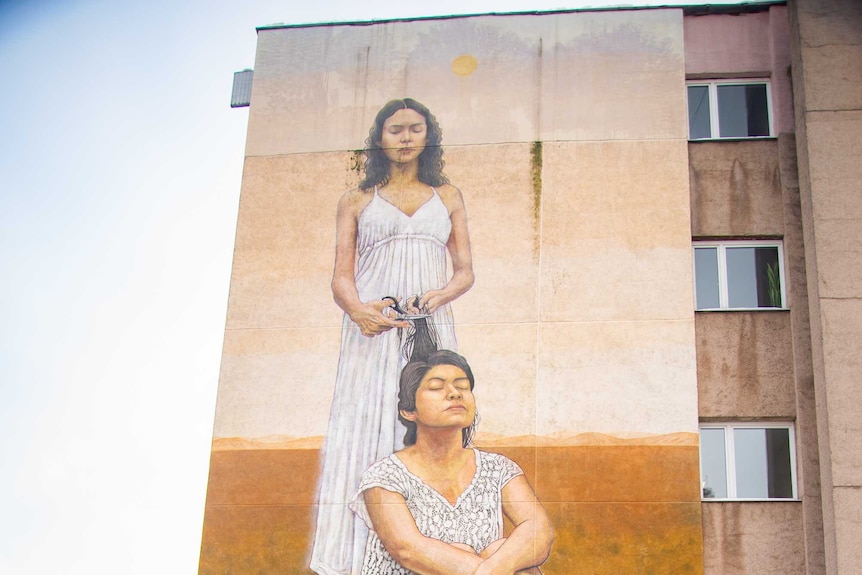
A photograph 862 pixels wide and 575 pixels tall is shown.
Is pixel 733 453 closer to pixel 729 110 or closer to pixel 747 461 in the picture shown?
pixel 747 461

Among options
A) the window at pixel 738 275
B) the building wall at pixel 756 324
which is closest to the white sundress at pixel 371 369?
the window at pixel 738 275

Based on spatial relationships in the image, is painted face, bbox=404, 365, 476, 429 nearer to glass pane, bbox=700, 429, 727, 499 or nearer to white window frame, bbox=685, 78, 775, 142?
glass pane, bbox=700, 429, 727, 499

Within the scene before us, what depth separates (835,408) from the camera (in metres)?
15.0

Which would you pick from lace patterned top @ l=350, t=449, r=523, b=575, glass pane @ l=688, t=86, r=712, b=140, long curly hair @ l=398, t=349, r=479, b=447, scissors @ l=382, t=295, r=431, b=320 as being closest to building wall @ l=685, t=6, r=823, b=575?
glass pane @ l=688, t=86, r=712, b=140

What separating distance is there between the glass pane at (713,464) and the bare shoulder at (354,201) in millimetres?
5990

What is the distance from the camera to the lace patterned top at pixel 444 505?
15.5 meters

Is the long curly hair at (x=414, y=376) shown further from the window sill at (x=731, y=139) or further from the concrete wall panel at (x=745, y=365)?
the window sill at (x=731, y=139)

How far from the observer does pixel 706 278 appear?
1705 cm

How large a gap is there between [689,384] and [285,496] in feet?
18.8

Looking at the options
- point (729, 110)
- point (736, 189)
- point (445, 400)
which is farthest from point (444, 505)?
point (729, 110)

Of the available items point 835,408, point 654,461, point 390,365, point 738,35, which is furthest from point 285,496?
point 738,35

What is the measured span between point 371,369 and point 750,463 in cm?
536

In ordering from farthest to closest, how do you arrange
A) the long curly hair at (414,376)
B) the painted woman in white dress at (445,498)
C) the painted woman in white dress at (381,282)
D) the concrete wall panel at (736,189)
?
the concrete wall panel at (736,189), the long curly hair at (414,376), the painted woman in white dress at (381,282), the painted woman in white dress at (445,498)

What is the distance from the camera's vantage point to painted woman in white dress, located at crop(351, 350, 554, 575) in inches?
606
